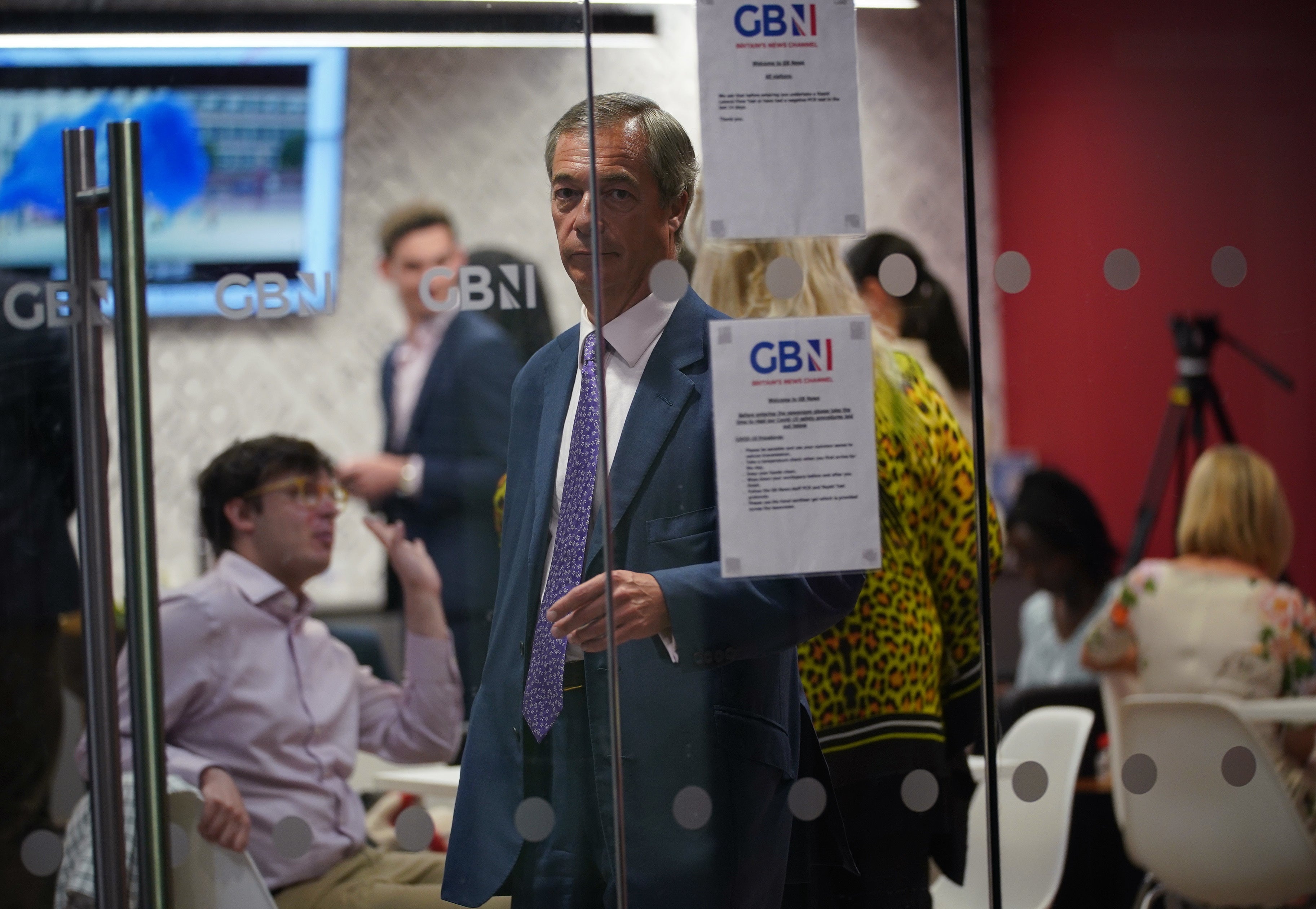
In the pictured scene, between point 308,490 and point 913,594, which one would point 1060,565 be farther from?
point 308,490

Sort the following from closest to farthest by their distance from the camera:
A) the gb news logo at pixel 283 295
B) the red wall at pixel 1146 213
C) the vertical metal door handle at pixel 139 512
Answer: the vertical metal door handle at pixel 139 512
the gb news logo at pixel 283 295
the red wall at pixel 1146 213

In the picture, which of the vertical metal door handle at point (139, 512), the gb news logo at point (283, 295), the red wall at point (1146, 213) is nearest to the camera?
the vertical metal door handle at point (139, 512)

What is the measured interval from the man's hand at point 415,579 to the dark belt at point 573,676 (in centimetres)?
16

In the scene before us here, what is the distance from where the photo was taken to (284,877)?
161cm

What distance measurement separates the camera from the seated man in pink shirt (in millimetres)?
1583

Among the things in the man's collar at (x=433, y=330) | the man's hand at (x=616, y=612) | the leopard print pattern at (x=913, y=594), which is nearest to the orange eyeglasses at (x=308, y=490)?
the man's collar at (x=433, y=330)

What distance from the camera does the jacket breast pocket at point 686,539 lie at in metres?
1.61

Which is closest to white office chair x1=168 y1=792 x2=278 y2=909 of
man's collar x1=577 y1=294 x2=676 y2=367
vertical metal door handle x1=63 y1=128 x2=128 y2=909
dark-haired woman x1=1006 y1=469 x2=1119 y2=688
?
vertical metal door handle x1=63 y1=128 x2=128 y2=909

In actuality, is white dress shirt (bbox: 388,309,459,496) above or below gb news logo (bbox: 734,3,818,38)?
below

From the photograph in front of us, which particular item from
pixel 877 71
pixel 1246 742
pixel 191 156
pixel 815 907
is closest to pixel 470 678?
pixel 815 907

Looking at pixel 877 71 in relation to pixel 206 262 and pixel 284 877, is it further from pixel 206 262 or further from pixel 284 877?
pixel 284 877

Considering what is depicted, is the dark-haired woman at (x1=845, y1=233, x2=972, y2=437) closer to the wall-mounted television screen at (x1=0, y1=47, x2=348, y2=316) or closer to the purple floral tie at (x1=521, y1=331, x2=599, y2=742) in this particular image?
the purple floral tie at (x1=521, y1=331, x2=599, y2=742)

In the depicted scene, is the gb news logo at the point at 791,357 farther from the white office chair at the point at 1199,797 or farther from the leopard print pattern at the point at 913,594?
the white office chair at the point at 1199,797

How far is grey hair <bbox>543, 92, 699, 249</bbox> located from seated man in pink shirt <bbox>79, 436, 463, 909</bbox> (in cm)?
55
